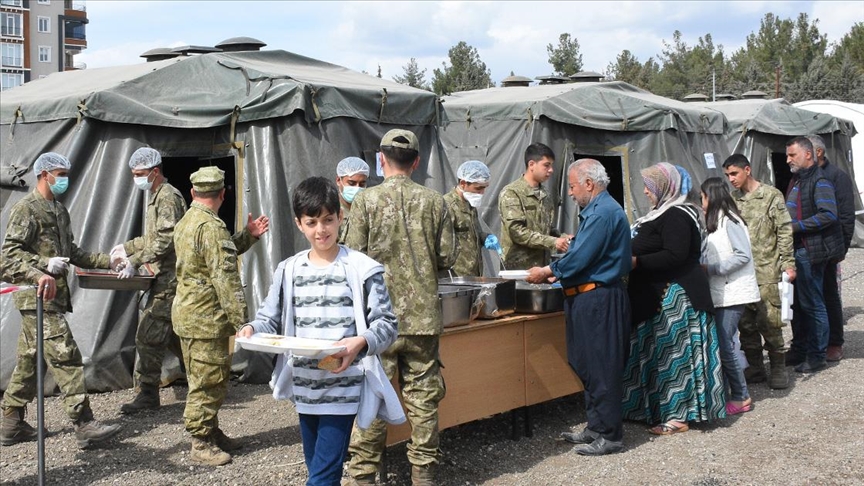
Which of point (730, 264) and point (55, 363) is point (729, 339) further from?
point (55, 363)

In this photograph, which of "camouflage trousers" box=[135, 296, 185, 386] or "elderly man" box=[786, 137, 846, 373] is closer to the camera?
"camouflage trousers" box=[135, 296, 185, 386]

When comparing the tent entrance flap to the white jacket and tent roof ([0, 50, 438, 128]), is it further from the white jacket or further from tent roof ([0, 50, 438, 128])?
the white jacket

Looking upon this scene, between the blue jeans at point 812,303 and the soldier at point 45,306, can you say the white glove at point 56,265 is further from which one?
the blue jeans at point 812,303

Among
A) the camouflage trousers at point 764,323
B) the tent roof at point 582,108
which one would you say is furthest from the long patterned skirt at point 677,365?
the tent roof at point 582,108

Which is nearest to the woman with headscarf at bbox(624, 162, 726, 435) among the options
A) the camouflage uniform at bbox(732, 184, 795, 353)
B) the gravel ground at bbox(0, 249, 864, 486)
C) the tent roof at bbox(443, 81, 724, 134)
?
the gravel ground at bbox(0, 249, 864, 486)

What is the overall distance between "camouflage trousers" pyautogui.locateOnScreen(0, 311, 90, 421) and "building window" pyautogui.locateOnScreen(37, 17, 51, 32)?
72.3 meters

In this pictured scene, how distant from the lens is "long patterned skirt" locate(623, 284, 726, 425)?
567 centimetres

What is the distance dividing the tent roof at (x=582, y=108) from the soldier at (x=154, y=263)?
4926 millimetres

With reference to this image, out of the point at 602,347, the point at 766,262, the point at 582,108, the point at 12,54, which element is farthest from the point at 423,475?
the point at 12,54

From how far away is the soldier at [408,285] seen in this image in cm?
442

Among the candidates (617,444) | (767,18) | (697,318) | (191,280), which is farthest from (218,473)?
(767,18)

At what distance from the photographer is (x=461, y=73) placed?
3512 cm

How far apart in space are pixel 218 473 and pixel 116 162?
3267mm

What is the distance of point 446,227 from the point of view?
15.0ft
